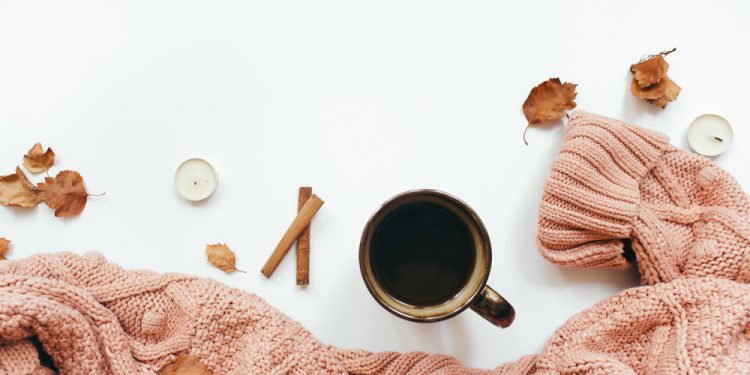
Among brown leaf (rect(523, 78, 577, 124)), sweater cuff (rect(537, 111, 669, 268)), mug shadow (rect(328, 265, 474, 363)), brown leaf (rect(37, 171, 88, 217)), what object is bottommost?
mug shadow (rect(328, 265, 474, 363))

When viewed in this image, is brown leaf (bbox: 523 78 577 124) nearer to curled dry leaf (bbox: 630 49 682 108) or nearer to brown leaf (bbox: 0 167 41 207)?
curled dry leaf (bbox: 630 49 682 108)

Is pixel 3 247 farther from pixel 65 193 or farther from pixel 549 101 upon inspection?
pixel 549 101

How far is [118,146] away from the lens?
0.94 meters

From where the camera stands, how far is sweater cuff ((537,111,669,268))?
83 centimetres

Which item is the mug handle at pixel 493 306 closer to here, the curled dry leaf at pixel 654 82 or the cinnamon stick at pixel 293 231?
the cinnamon stick at pixel 293 231

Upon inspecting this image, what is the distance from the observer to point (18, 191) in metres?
0.94

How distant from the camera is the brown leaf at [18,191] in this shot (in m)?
0.93

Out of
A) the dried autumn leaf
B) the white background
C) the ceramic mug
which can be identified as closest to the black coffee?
the ceramic mug

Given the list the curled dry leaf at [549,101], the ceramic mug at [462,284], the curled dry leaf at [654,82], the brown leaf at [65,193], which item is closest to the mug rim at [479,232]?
the ceramic mug at [462,284]

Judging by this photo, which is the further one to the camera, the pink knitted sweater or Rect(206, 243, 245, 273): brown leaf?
Rect(206, 243, 245, 273): brown leaf

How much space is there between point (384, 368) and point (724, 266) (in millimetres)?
539

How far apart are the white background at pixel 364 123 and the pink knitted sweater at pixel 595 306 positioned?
6cm

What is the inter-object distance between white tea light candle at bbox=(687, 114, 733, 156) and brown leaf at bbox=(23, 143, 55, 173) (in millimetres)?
1074

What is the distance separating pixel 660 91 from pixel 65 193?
1.01 m
